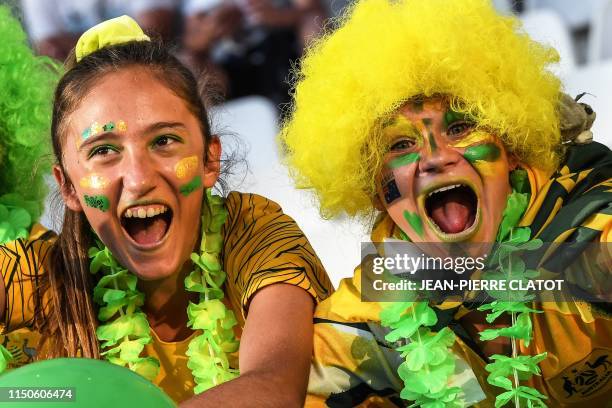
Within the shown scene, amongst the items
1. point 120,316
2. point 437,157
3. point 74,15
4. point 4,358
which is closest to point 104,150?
point 120,316

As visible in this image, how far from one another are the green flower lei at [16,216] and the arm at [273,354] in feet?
2.70

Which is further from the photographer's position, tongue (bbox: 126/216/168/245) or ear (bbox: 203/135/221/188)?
ear (bbox: 203/135/221/188)

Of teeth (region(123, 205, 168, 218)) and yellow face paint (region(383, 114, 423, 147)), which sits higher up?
yellow face paint (region(383, 114, 423, 147))

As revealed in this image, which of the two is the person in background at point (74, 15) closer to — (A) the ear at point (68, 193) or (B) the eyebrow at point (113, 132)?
(A) the ear at point (68, 193)

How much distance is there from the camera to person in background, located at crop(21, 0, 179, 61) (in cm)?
494

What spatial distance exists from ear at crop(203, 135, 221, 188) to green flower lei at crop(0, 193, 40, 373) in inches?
22.8

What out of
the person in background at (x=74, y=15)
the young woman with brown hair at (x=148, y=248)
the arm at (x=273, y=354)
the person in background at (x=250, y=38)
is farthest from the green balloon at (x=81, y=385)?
the person in background at (x=74, y=15)

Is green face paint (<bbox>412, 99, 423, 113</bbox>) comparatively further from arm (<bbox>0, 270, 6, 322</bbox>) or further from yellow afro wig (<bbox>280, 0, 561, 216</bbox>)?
arm (<bbox>0, 270, 6, 322</bbox>)

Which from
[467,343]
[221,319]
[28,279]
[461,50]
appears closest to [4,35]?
[28,279]

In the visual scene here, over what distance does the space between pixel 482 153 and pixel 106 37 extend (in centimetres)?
95

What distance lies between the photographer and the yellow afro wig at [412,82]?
7.86 ft

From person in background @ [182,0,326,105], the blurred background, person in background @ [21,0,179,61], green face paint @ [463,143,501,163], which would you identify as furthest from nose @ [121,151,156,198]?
person in background @ [21,0,179,61]

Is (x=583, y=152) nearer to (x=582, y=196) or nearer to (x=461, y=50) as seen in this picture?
(x=582, y=196)

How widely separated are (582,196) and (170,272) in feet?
2.99
